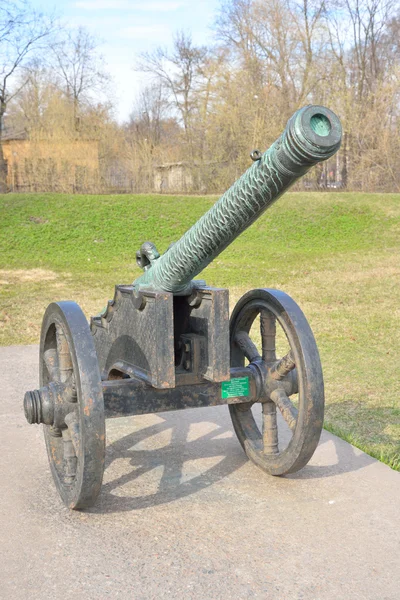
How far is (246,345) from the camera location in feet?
13.4

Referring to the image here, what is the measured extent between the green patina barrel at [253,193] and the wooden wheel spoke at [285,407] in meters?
0.71

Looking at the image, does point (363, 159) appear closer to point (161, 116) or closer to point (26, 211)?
point (26, 211)

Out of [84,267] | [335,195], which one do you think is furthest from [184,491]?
[335,195]

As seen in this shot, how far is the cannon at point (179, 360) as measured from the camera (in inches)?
119

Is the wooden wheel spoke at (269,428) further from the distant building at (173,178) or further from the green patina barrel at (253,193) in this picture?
the distant building at (173,178)

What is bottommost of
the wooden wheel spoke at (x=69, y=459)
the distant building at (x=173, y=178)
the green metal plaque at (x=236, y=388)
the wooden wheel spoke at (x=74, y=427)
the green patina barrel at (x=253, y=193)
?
the wooden wheel spoke at (x=69, y=459)

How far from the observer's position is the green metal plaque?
3.63 m

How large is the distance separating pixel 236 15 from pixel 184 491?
34863 millimetres

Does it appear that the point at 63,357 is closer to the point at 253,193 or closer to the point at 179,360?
the point at 179,360

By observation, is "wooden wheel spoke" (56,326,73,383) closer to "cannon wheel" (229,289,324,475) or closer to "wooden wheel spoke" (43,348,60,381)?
"wooden wheel spoke" (43,348,60,381)

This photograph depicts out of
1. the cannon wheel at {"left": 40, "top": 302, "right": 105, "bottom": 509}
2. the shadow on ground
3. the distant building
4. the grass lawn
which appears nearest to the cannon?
the cannon wheel at {"left": 40, "top": 302, "right": 105, "bottom": 509}

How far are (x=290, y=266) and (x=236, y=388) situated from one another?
1123cm

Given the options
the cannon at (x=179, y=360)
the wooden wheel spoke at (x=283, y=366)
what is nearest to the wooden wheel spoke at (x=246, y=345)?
the cannon at (x=179, y=360)

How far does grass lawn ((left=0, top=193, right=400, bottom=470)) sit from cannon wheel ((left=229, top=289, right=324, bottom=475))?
2.50ft
